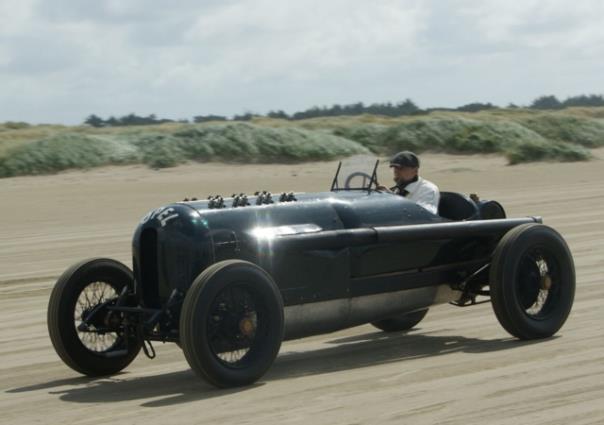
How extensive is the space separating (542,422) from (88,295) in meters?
3.77

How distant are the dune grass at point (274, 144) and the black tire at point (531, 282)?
71.5 feet

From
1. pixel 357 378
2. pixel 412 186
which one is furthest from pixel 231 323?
pixel 412 186

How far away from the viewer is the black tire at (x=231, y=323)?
8430 millimetres

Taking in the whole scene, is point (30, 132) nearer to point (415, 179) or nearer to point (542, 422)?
point (415, 179)

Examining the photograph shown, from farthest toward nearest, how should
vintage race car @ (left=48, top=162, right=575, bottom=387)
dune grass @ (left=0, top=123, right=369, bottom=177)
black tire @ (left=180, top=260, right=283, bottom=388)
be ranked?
dune grass @ (left=0, top=123, right=369, bottom=177) → vintage race car @ (left=48, top=162, right=575, bottom=387) → black tire @ (left=180, top=260, right=283, bottom=388)

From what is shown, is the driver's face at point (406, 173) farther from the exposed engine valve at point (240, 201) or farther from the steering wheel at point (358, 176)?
the exposed engine valve at point (240, 201)

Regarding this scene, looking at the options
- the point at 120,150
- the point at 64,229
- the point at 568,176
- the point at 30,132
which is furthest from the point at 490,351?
the point at 30,132

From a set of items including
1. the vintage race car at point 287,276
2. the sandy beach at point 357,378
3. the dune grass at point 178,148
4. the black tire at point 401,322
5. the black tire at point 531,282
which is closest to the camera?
the sandy beach at point 357,378

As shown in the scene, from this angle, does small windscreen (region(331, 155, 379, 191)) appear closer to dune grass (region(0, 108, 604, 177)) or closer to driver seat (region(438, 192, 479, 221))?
driver seat (region(438, 192, 479, 221))

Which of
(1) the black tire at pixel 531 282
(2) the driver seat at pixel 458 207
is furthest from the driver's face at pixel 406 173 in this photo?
(1) the black tire at pixel 531 282

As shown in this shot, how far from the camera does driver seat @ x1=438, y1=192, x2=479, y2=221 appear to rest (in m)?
11.0

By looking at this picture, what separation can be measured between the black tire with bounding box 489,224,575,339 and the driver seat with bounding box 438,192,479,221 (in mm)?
573

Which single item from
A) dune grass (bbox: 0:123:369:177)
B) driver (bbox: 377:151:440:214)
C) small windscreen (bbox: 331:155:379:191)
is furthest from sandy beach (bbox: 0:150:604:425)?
dune grass (bbox: 0:123:369:177)

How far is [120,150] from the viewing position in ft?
112
